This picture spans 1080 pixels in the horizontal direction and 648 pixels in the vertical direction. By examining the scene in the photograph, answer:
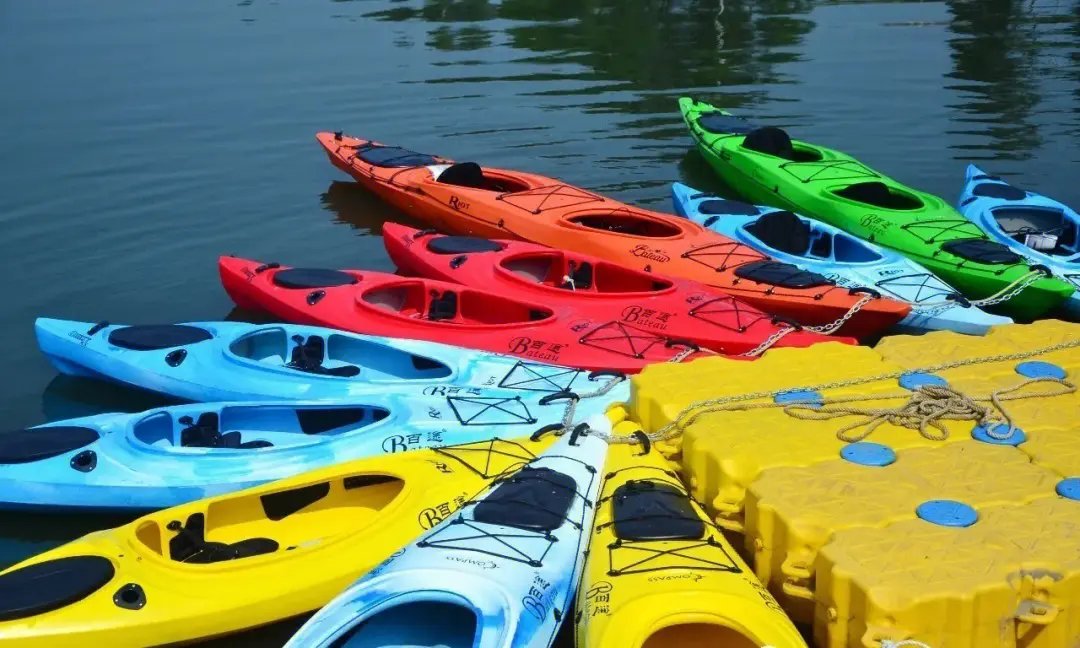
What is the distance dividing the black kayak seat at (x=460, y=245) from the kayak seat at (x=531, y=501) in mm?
3622

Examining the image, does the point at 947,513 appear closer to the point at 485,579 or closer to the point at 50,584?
the point at 485,579

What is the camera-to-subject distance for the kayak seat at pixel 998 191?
10180 millimetres

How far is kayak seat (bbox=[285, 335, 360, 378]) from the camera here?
7754 mm

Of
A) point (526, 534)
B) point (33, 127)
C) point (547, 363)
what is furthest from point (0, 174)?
point (526, 534)

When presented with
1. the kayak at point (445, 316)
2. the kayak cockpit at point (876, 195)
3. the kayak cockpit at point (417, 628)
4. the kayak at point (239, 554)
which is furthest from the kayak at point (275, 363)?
the kayak cockpit at point (876, 195)

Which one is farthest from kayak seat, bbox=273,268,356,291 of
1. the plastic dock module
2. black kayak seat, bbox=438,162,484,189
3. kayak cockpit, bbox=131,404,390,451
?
the plastic dock module

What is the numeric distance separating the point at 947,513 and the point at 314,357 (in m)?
4.65

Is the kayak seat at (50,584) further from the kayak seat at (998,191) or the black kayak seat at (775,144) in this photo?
the kayak seat at (998,191)

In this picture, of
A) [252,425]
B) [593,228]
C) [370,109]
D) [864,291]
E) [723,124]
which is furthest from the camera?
[370,109]

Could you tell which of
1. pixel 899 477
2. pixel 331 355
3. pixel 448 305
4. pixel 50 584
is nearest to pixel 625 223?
pixel 448 305

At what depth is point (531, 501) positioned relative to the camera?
5.59m

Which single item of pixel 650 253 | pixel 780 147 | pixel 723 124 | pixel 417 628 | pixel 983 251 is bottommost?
pixel 417 628

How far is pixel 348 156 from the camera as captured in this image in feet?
39.0

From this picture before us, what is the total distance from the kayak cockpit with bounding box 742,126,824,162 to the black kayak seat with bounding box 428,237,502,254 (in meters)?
3.62
